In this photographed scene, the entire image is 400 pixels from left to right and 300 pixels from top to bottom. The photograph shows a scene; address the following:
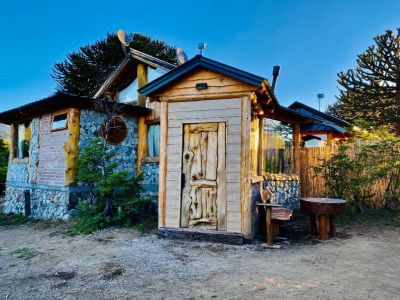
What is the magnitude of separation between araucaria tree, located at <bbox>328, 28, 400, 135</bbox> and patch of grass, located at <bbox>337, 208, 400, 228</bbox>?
4459mm

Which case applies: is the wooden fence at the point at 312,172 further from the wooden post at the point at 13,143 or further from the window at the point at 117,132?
the wooden post at the point at 13,143

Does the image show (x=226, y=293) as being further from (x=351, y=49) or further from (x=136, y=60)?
(x=351, y=49)

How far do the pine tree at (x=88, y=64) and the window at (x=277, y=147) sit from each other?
34.4 feet

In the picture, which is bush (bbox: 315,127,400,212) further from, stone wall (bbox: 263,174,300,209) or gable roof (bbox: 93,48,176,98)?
gable roof (bbox: 93,48,176,98)

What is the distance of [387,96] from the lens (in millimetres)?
13055

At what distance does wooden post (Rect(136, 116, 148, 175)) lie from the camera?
35.0 ft

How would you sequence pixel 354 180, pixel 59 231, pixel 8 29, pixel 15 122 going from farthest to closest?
pixel 8 29 → pixel 15 122 → pixel 354 180 → pixel 59 231

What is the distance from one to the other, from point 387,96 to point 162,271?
1312cm

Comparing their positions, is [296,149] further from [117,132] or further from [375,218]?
[117,132]

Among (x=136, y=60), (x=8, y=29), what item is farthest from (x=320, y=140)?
(x=8, y=29)

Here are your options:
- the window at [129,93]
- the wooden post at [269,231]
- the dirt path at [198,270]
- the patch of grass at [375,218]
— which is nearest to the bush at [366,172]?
the patch of grass at [375,218]

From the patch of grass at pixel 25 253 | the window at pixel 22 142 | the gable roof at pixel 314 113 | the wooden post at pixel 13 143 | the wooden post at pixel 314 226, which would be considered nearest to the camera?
the patch of grass at pixel 25 253

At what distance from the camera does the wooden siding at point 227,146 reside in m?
5.79

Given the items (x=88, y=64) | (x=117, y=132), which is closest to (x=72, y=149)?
(x=117, y=132)
